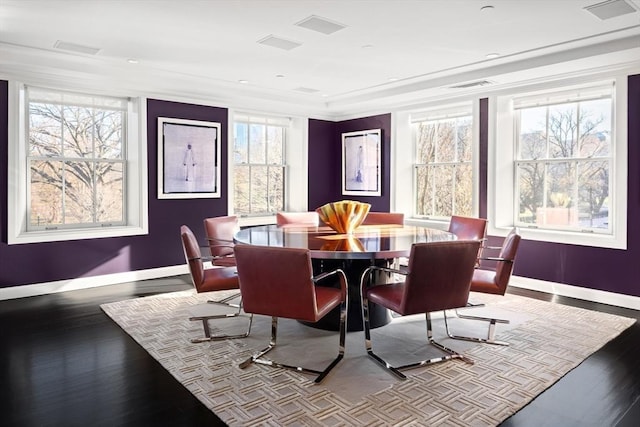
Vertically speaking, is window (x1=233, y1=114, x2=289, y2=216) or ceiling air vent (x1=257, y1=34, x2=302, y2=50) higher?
ceiling air vent (x1=257, y1=34, x2=302, y2=50)

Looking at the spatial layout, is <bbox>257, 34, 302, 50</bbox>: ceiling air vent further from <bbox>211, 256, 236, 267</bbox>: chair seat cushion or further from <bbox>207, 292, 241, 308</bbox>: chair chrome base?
<bbox>207, 292, 241, 308</bbox>: chair chrome base

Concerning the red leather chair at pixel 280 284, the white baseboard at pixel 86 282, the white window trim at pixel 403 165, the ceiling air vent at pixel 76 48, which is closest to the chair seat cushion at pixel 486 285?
the red leather chair at pixel 280 284

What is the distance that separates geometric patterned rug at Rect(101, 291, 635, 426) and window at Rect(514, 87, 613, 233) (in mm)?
1339

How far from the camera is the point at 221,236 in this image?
485 centimetres

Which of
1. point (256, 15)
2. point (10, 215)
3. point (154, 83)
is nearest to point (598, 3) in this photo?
point (256, 15)

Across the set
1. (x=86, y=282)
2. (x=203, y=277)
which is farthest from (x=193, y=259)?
(x=86, y=282)

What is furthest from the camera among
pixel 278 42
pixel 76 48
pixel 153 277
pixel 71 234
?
pixel 153 277

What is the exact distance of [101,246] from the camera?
5.55m

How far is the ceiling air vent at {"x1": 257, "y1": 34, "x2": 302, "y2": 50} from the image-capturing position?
13.8 ft

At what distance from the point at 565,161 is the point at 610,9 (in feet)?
7.35

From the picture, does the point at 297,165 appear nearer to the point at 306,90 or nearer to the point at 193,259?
the point at 306,90

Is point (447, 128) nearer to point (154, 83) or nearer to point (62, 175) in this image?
point (154, 83)

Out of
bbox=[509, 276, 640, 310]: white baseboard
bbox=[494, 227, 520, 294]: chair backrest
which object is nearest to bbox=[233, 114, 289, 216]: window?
bbox=[509, 276, 640, 310]: white baseboard

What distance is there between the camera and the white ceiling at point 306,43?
3.50 metres
